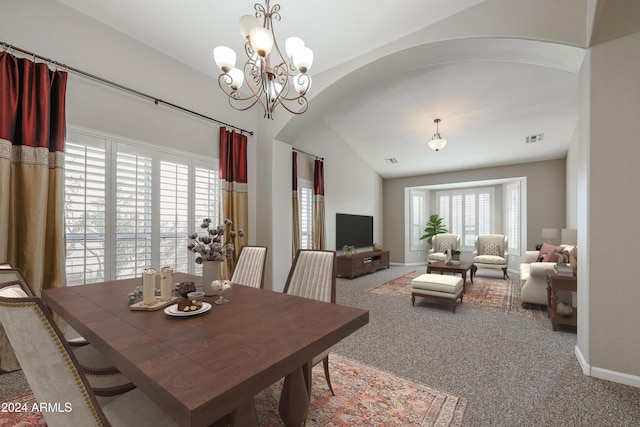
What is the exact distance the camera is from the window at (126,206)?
260cm

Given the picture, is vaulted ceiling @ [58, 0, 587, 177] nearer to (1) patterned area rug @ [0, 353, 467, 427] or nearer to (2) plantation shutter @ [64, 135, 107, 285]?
(2) plantation shutter @ [64, 135, 107, 285]

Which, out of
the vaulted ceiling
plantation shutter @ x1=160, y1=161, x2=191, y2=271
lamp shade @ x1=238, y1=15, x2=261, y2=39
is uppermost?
the vaulted ceiling

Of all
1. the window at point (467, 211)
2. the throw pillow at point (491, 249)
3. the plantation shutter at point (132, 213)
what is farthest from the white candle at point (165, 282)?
the window at point (467, 211)

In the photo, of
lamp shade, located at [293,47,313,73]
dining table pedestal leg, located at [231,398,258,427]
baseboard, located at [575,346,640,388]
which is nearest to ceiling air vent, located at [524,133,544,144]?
baseboard, located at [575,346,640,388]

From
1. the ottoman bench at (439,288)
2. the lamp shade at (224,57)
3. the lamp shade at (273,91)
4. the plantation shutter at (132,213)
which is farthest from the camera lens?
the ottoman bench at (439,288)

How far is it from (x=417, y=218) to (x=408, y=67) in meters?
5.82

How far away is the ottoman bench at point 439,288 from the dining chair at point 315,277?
235 cm

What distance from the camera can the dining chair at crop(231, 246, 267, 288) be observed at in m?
2.44

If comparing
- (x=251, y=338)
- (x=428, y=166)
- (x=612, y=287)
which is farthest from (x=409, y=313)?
(x=428, y=166)

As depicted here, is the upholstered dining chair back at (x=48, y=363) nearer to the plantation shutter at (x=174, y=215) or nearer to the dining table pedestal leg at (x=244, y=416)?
the dining table pedestal leg at (x=244, y=416)

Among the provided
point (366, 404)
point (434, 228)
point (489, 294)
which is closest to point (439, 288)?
point (489, 294)

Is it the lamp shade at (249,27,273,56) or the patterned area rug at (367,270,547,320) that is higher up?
the lamp shade at (249,27,273,56)

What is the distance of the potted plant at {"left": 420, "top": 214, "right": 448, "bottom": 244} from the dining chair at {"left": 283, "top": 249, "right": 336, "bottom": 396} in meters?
6.72

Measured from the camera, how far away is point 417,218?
27.8ft
